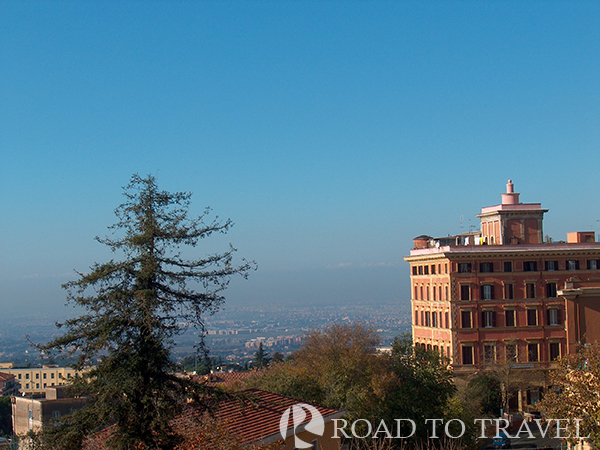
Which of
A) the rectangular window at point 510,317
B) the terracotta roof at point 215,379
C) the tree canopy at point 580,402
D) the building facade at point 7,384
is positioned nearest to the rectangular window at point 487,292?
the rectangular window at point 510,317

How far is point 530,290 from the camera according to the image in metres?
58.1

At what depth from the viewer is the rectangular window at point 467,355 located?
187ft

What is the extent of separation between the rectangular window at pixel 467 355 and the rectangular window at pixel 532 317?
584cm

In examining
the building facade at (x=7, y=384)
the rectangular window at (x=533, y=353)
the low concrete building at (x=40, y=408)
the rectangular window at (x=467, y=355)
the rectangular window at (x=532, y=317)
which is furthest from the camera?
the building facade at (x=7, y=384)

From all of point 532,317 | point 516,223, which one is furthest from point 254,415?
point 516,223

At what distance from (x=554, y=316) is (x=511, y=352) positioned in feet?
17.2

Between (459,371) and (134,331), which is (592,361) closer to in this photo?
(134,331)

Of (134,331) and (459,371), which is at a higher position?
(134,331)

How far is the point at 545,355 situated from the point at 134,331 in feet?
165

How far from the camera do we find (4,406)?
244ft

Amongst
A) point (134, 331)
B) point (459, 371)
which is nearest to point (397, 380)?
point (134, 331)

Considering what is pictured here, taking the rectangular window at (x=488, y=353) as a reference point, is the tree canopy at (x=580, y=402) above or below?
above

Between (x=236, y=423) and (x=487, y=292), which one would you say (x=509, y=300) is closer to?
(x=487, y=292)

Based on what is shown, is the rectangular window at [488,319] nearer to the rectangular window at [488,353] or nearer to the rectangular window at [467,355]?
the rectangular window at [488,353]
